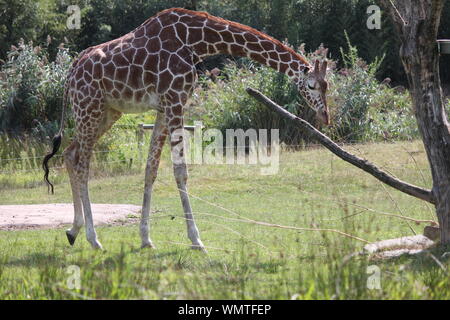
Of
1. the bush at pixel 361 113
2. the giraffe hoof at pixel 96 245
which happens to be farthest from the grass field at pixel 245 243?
the bush at pixel 361 113

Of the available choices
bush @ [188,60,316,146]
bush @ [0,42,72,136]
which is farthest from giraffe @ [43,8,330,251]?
bush @ [0,42,72,136]

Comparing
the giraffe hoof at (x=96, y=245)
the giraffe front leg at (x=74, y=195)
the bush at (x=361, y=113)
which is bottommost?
the giraffe hoof at (x=96, y=245)

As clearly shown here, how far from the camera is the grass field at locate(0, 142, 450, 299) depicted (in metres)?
4.93

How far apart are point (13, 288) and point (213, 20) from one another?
4380 mm

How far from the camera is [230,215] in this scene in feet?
36.3

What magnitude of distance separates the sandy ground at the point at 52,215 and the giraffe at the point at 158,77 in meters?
1.89

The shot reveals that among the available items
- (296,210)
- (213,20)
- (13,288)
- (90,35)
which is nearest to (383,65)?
(90,35)

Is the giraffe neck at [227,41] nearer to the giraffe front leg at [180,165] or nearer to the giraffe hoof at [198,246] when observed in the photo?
the giraffe front leg at [180,165]

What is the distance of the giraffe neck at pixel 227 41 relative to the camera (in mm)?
8648

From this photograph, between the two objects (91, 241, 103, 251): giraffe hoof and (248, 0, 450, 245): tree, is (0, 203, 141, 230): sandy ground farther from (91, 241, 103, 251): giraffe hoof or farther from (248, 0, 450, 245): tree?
(248, 0, 450, 245): tree

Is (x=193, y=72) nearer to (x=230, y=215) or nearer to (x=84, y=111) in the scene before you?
(x=84, y=111)

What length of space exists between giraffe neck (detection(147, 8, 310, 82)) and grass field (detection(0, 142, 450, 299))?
1343 mm

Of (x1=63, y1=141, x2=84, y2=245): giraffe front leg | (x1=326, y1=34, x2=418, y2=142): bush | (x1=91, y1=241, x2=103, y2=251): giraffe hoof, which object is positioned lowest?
(x1=91, y1=241, x2=103, y2=251): giraffe hoof

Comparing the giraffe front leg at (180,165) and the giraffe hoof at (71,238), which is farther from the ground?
the giraffe front leg at (180,165)
